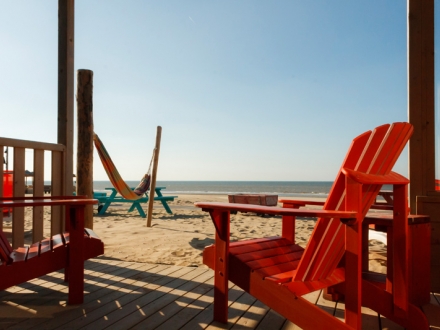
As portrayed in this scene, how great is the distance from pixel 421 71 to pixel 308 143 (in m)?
48.9

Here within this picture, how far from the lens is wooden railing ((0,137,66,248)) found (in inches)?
125

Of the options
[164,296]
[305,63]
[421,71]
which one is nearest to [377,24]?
[305,63]

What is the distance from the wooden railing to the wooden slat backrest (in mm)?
2601

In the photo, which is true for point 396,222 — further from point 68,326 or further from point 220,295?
point 68,326

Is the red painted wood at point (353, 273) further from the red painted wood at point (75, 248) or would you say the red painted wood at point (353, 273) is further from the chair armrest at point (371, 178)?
the red painted wood at point (75, 248)

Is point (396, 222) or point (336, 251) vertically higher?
point (396, 222)

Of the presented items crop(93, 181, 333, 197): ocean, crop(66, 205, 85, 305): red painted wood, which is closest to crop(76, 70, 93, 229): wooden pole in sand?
crop(66, 205, 85, 305): red painted wood

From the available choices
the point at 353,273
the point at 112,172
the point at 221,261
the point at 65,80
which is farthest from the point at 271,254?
the point at 112,172

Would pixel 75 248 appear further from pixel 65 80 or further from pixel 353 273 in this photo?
pixel 65 80

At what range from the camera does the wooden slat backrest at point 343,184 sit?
1.64m

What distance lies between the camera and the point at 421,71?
116 inches

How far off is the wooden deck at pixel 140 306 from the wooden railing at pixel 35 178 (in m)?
0.57

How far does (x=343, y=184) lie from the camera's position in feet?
5.27

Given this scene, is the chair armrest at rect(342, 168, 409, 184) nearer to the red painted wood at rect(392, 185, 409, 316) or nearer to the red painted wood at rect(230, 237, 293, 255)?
the red painted wood at rect(392, 185, 409, 316)
